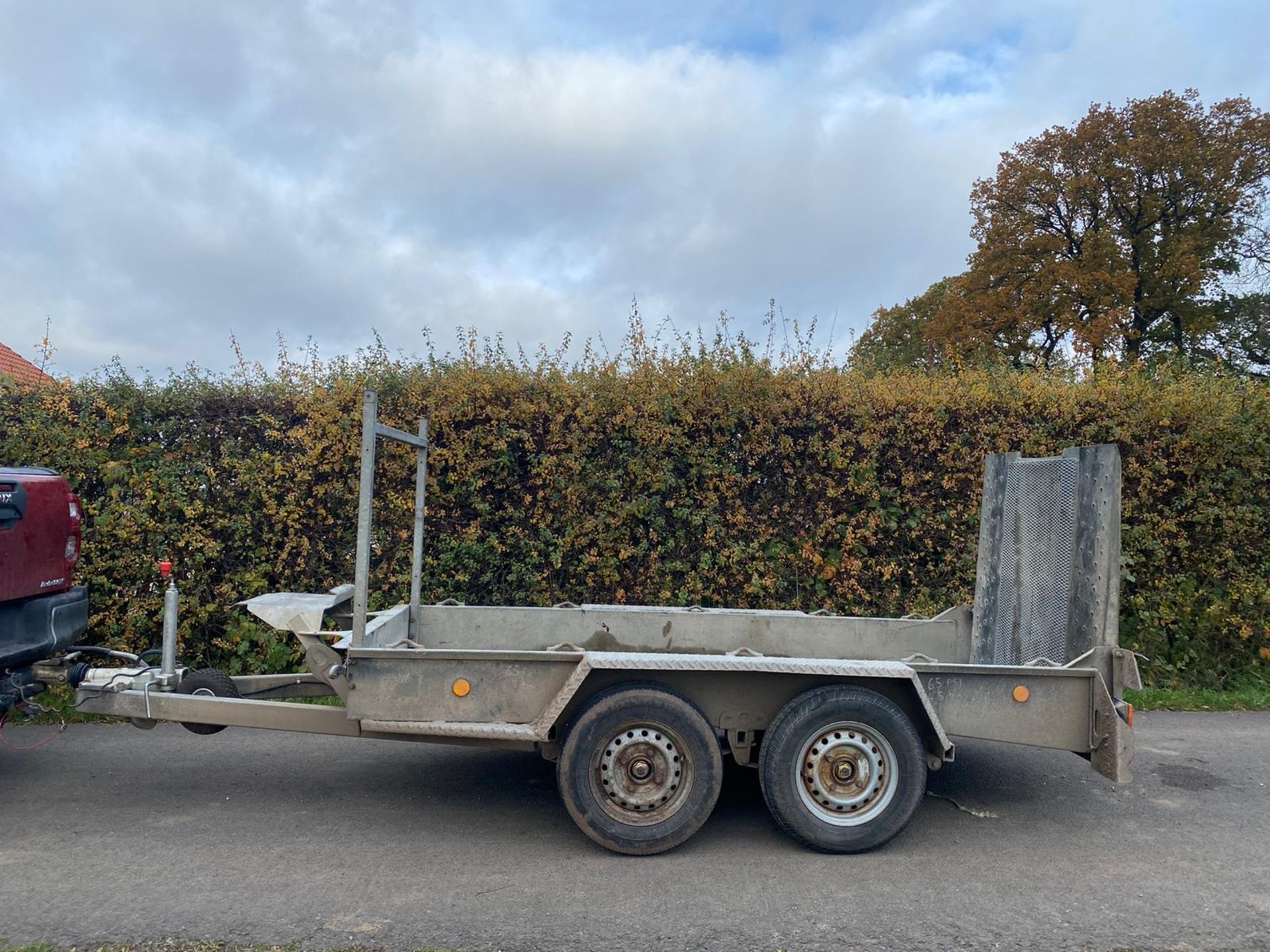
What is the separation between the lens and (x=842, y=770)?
4.46m

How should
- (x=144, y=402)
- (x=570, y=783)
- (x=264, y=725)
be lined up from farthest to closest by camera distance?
(x=144, y=402)
(x=264, y=725)
(x=570, y=783)

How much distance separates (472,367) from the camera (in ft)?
25.6

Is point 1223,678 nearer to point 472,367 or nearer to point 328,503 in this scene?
point 472,367

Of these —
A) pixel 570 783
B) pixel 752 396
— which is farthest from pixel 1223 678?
pixel 570 783

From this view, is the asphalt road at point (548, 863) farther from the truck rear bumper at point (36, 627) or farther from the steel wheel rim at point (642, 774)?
the truck rear bumper at point (36, 627)

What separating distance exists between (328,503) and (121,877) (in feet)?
12.5

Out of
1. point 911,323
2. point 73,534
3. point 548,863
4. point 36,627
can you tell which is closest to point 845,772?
point 548,863

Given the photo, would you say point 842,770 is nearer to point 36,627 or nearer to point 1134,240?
point 36,627

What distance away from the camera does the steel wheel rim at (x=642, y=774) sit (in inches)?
173

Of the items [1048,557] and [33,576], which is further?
[1048,557]

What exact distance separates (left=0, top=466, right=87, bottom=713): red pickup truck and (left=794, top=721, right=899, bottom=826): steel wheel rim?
4.32 m

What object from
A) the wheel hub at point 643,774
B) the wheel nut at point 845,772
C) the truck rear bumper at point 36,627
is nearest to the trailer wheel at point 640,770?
the wheel hub at point 643,774

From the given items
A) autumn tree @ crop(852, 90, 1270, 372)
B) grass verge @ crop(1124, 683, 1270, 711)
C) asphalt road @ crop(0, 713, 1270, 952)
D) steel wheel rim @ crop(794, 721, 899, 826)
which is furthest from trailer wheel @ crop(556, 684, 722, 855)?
autumn tree @ crop(852, 90, 1270, 372)

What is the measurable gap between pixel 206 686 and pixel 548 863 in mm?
2295
